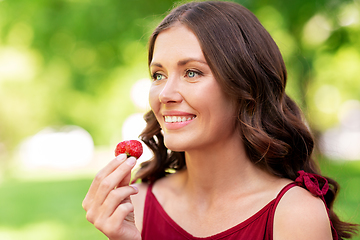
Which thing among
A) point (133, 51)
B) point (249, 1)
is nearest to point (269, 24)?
point (249, 1)

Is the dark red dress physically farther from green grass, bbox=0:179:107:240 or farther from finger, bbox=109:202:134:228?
green grass, bbox=0:179:107:240

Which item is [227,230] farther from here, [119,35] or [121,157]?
[119,35]

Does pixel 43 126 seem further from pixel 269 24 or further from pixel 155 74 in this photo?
pixel 155 74

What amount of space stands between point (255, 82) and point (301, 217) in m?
0.87

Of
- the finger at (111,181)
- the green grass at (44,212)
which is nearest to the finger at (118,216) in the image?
the finger at (111,181)

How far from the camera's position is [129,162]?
2.18m

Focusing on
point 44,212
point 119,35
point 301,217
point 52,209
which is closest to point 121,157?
point 301,217

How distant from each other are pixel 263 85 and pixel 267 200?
0.75m

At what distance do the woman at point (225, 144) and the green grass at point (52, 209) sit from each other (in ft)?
7.30

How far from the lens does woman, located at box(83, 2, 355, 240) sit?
219 cm

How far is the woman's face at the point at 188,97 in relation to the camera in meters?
2.27

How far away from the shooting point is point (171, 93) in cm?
228

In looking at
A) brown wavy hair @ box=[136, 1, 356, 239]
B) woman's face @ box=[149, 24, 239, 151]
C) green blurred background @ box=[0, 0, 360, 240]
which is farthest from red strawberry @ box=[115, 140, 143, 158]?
green blurred background @ box=[0, 0, 360, 240]

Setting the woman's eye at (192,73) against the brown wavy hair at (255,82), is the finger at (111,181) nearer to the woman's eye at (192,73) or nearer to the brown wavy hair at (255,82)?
the woman's eye at (192,73)
